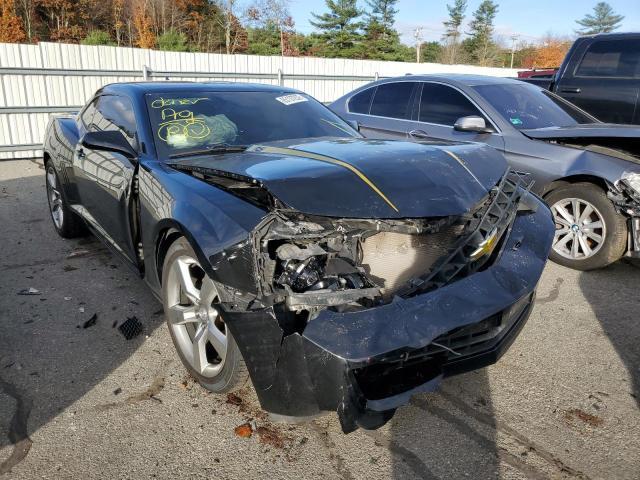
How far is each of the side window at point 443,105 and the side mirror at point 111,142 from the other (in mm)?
3495

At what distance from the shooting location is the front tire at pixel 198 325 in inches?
95.4

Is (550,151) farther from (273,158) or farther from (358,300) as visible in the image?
(358,300)

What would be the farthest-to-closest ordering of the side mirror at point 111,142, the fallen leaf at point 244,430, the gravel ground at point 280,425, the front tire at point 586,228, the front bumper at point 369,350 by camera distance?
the front tire at point 586,228
the side mirror at point 111,142
the fallen leaf at point 244,430
the gravel ground at point 280,425
the front bumper at point 369,350

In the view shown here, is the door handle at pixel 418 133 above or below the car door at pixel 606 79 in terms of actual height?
below

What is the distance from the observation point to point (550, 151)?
186 inches

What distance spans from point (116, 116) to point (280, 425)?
2694 millimetres

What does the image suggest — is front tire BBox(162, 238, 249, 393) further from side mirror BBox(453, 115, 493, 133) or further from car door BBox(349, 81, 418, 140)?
car door BBox(349, 81, 418, 140)

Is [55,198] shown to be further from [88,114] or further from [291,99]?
[291,99]

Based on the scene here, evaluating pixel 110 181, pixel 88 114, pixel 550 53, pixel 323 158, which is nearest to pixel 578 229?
pixel 323 158

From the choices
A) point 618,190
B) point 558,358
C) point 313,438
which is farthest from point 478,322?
point 618,190

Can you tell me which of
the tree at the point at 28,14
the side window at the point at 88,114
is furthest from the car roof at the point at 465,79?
the tree at the point at 28,14

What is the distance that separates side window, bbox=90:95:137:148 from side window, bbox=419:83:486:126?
3.31 m

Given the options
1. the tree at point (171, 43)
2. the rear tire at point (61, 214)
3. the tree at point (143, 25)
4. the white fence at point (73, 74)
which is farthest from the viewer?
the tree at point (143, 25)

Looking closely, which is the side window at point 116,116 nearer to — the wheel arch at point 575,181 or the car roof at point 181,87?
the car roof at point 181,87
